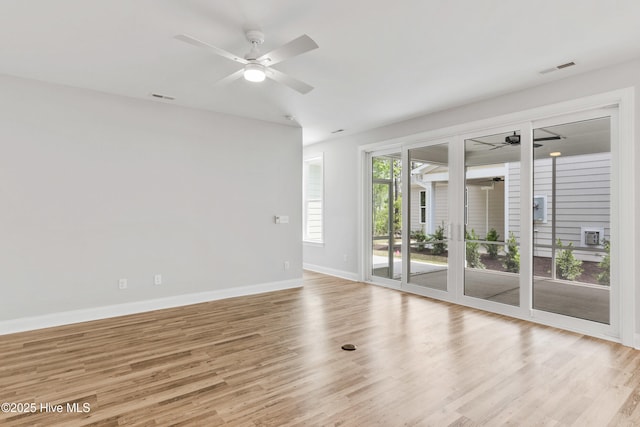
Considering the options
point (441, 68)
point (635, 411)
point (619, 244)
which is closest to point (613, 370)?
point (635, 411)

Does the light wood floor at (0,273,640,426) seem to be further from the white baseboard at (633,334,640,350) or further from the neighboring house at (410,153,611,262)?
the neighboring house at (410,153,611,262)

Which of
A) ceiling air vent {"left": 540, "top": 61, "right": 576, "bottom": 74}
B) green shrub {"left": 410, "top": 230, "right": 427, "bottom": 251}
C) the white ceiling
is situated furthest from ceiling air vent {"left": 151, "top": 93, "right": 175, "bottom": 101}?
ceiling air vent {"left": 540, "top": 61, "right": 576, "bottom": 74}

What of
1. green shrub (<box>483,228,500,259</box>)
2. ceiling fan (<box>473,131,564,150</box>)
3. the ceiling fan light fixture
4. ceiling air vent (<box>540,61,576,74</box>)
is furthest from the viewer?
green shrub (<box>483,228,500,259</box>)

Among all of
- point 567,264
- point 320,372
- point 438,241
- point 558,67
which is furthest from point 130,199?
point 567,264

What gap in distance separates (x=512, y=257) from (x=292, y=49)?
12.3 ft

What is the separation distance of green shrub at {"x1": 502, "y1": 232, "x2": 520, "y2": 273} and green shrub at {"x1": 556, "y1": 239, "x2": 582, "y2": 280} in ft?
1.39

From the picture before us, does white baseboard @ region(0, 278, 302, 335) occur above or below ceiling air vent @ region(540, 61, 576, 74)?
below

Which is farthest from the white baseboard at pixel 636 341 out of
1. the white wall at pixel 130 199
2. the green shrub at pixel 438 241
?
the white wall at pixel 130 199

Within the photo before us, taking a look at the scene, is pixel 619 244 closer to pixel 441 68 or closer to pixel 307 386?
pixel 441 68

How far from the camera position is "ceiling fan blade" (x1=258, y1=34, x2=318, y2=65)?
234 centimetres

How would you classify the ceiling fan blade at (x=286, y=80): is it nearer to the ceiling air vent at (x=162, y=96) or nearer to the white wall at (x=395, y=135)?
the ceiling air vent at (x=162, y=96)

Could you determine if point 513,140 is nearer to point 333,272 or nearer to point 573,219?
point 573,219

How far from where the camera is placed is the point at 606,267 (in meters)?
3.60

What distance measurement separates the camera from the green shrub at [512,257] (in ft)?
14.1
